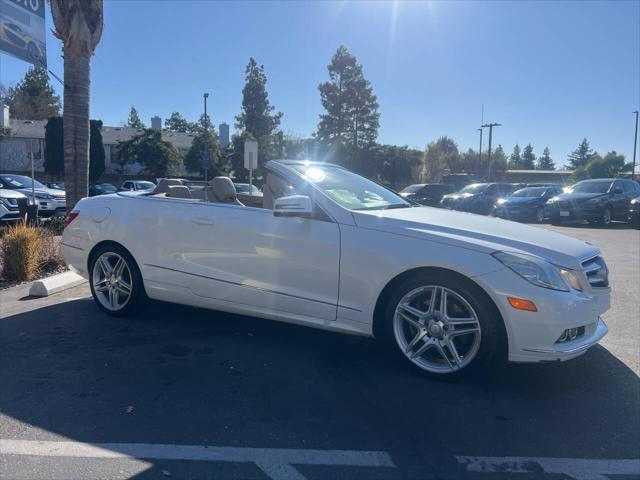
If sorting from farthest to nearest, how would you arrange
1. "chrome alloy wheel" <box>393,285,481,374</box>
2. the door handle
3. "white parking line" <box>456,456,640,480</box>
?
the door handle → "chrome alloy wheel" <box>393,285,481,374</box> → "white parking line" <box>456,456,640,480</box>

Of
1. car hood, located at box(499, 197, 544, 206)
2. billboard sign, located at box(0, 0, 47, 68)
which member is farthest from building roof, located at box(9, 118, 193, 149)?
car hood, located at box(499, 197, 544, 206)

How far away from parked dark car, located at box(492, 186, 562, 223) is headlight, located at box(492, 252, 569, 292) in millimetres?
18573

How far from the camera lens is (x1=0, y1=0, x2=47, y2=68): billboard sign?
1295 centimetres

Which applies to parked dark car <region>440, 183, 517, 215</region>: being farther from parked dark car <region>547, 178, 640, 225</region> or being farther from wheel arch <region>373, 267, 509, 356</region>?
wheel arch <region>373, 267, 509, 356</region>

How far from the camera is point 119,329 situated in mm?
4992

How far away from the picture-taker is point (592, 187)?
61.6 ft

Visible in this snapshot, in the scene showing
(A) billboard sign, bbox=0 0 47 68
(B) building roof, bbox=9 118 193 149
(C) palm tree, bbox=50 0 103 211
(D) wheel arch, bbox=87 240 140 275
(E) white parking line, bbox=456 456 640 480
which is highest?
(B) building roof, bbox=9 118 193 149

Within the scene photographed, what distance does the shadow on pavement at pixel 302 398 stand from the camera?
3.03 metres

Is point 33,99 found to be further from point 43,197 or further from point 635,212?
point 635,212

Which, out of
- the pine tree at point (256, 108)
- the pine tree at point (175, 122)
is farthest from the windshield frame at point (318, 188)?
the pine tree at point (175, 122)

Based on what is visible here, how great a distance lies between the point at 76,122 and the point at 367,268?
8199 millimetres

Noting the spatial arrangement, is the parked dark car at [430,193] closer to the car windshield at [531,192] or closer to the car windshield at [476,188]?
the car windshield at [476,188]

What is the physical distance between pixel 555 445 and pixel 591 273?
136 cm

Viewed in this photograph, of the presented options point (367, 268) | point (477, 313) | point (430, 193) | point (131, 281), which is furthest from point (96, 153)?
point (477, 313)
